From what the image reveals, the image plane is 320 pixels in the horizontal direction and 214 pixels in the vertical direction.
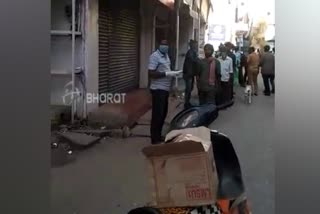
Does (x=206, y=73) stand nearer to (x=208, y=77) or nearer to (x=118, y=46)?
(x=208, y=77)

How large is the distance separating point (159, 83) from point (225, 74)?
279 centimetres

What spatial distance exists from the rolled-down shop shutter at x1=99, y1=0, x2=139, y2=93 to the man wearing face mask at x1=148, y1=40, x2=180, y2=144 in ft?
7.41

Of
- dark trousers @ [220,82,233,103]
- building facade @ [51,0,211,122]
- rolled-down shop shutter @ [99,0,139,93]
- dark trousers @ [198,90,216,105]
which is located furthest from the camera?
dark trousers @ [220,82,233,103]

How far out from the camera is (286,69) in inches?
98.5

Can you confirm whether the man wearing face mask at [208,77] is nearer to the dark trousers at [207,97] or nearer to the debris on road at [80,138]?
the dark trousers at [207,97]

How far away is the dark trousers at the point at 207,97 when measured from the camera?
347 inches

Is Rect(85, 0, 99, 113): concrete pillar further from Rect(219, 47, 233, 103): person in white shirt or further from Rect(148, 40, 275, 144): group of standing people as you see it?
Rect(219, 47, 233, 103): person in white shirt

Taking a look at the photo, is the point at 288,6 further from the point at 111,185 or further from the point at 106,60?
the point at 106,60

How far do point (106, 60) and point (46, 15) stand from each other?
6.58m

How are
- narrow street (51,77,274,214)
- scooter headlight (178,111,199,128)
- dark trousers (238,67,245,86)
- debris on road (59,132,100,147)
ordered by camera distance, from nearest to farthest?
narrow street (51,77,274,214) < scooter headlight (178,111,199,128) < debris on road (59,132,100,147) < dark trousers (238,67,245,86)

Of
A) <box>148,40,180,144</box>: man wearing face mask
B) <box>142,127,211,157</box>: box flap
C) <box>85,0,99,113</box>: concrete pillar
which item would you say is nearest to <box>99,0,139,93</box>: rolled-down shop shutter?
<box>85,0,99,113</box>: concrete pillar

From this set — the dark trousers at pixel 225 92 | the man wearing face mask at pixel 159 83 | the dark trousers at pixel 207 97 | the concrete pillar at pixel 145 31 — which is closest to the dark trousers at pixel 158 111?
the man wearing face mask at pixel 159 83

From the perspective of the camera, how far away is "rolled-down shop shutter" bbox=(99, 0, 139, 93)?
9391mm

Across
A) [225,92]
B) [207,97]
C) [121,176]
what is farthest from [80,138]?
[225,92]
